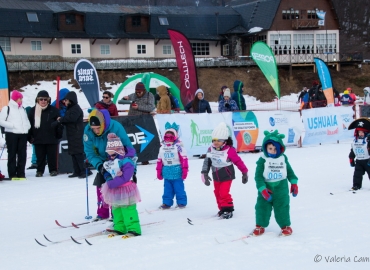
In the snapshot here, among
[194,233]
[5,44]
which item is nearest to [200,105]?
[194,233]

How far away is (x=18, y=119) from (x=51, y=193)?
229cm

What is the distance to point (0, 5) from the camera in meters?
46.0

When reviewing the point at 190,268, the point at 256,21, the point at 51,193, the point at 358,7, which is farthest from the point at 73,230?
the point at 358,7

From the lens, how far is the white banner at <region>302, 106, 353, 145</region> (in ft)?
52.5

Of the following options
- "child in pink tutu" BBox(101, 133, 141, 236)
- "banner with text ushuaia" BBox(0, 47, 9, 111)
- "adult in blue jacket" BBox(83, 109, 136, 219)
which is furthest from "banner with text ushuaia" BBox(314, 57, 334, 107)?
A: "child in pink tutu" BBox(101, 133, 141, 236)

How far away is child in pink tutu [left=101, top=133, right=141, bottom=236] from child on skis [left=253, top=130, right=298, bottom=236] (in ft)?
4.96

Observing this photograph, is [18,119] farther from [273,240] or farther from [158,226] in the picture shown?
[273,240]

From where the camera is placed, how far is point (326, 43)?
51.7 metres

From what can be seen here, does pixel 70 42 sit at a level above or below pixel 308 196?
above

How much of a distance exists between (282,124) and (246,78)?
29.4 m

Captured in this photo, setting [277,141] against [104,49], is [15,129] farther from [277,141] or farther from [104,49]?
[104,49]

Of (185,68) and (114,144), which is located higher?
(185,68)

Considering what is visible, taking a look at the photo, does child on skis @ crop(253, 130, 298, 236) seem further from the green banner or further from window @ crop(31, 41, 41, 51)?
window @ crop(31, 41, 41, 51)

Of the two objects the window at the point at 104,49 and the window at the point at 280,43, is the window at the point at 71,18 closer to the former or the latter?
the window at the point at 104,49
